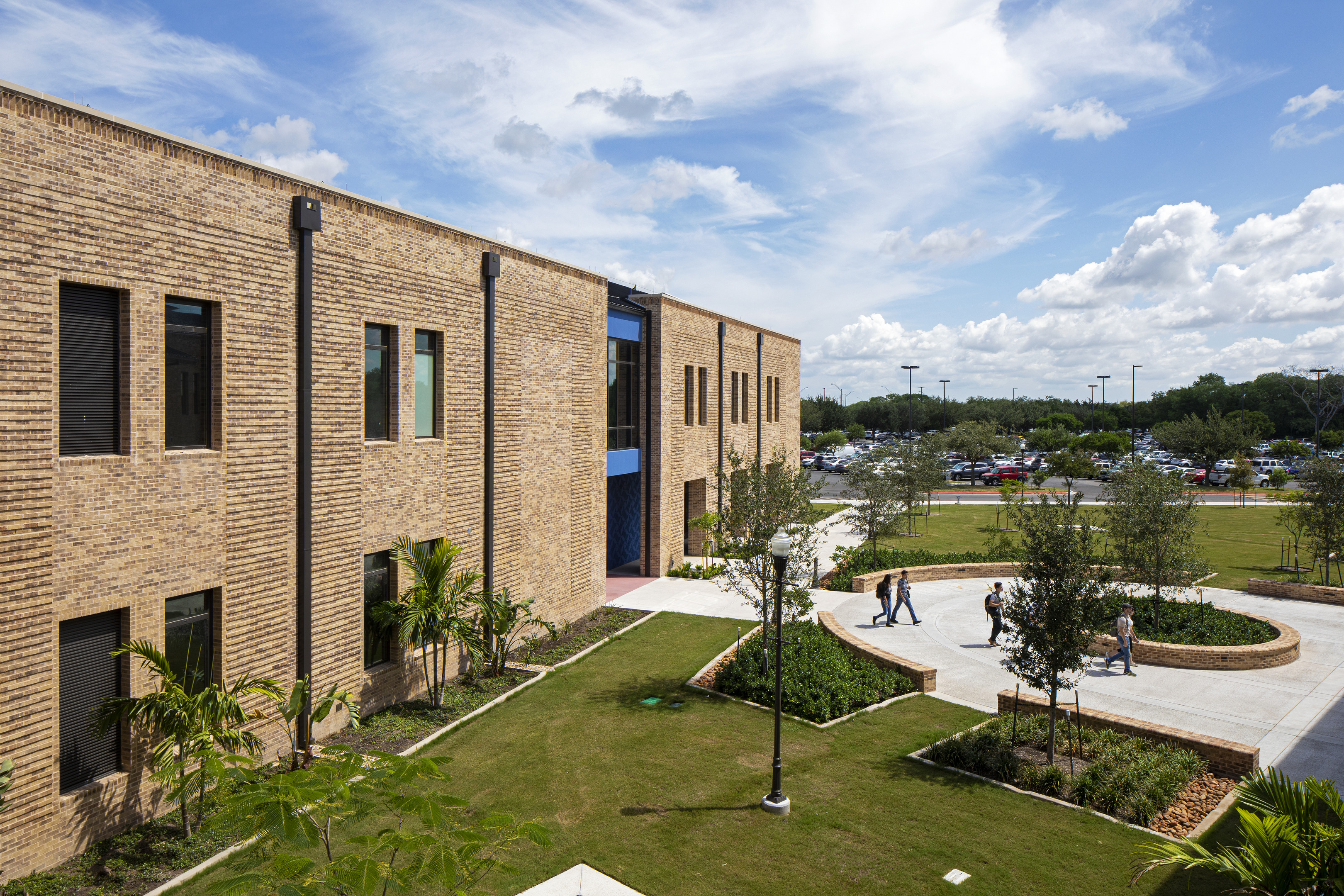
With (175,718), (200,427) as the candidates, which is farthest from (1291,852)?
(200,427)

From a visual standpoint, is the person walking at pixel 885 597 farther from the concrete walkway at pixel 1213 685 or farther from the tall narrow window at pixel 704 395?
the tall narrow window at pixel 704 395

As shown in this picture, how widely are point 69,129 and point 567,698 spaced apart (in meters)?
12.1

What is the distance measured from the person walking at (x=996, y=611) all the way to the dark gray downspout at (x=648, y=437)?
1135 centimetres

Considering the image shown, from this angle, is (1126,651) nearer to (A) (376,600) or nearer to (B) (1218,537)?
(A) (376,600)

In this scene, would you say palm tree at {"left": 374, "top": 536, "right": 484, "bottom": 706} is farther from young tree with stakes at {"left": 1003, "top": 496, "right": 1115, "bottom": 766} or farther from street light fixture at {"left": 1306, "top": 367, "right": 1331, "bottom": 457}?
street light fixture at {"left": 1306, "top": 367, "right": 1331, "bottom": 457}

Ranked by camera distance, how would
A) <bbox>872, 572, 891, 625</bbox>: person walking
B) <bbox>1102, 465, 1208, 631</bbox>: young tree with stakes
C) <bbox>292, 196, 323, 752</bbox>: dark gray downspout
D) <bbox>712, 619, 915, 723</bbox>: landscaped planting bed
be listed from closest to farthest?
1. <bbox>292, 196, 323, 752</bbox>: dark gray downspout
2. <bbox>712, 619, 915, 723</bbox>: landscaped planting bed
3. <bbox>1102, 465, 1208, 631</bbox>: young tree with stakes
4. <bbox>872, 572, 891, 625</bbox>: person walking

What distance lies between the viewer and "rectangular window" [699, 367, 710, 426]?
3125cm

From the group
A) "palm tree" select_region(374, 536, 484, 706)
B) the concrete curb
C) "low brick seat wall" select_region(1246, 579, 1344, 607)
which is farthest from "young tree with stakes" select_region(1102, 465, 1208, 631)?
"palm tree" select_region(374, 536, 484, 706)

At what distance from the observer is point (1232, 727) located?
1495 cm

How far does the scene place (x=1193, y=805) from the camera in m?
11.8

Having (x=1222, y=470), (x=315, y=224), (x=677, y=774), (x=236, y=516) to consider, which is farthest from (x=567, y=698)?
(x=1222, y=470)

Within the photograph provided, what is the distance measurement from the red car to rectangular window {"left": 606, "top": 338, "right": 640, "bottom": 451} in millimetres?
44533

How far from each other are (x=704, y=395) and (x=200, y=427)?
2151 cm

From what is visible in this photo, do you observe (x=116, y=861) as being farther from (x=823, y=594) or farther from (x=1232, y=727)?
(x=823, y=594)
